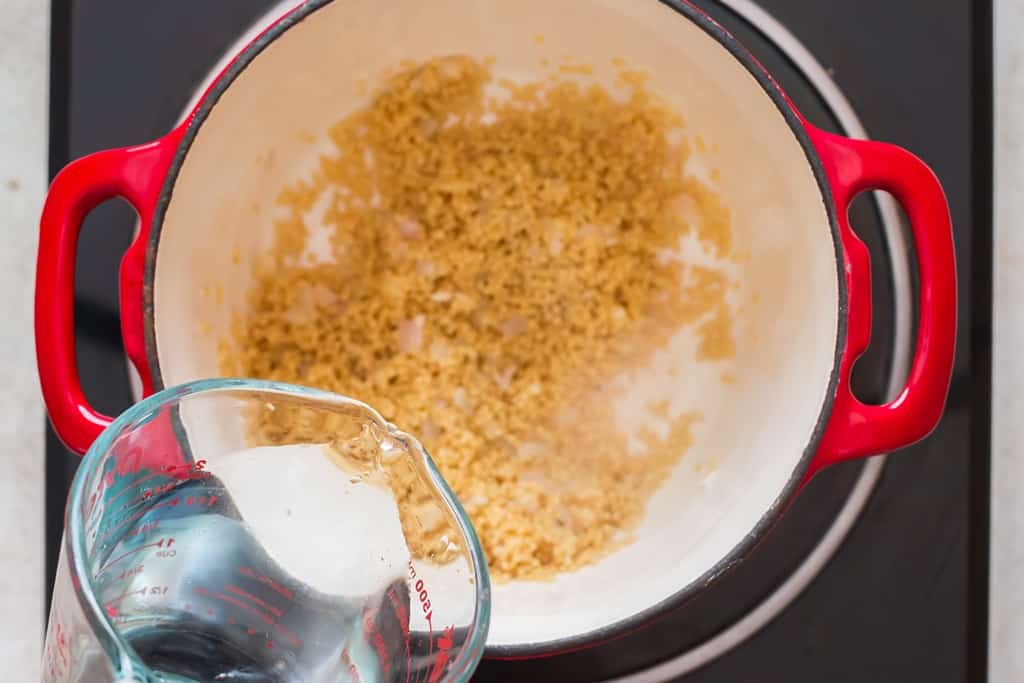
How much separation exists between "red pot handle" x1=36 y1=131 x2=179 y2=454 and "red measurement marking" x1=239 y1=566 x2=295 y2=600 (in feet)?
0.44

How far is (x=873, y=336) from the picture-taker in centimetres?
71

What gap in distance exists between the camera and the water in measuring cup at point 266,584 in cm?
56

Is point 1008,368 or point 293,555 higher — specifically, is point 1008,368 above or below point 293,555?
above

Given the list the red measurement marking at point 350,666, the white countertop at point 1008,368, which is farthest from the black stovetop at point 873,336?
the red measurement marking at point 350,666

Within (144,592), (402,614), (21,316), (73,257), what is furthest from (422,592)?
(21,316)

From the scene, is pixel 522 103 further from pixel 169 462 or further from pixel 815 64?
pixel 169 462

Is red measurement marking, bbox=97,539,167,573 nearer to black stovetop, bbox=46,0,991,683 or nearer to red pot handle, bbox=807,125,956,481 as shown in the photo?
black stovetop, bbox=46,0,991,683

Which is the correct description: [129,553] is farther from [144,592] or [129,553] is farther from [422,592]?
[422,592]

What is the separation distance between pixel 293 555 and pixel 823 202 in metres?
0.40

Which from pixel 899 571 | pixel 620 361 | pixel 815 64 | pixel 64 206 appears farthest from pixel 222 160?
pixel 899 571

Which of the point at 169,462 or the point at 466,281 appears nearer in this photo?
the point at 169,462

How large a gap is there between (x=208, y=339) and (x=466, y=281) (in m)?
0.20

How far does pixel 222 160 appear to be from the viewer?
695mm

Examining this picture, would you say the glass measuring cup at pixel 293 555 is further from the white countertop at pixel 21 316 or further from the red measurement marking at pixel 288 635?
the white countertop at pixel 21 316
